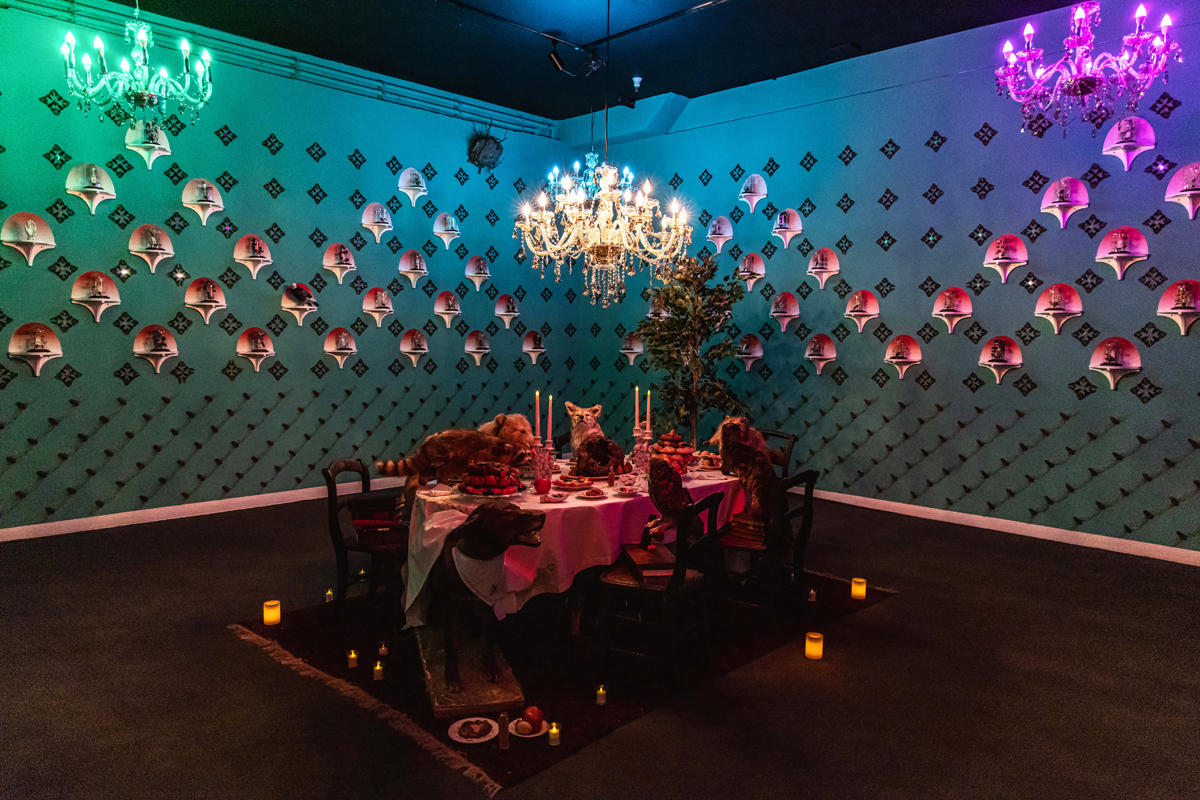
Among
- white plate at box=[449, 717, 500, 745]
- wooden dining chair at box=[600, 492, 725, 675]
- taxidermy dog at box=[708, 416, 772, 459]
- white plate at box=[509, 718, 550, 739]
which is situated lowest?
white plate at box=[449, 717, 500, 745]

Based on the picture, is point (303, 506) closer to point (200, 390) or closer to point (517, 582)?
point (200, 390)

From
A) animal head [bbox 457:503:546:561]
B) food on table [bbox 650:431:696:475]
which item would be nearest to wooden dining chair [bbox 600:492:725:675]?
animal head [bbox 457:503:546:561]

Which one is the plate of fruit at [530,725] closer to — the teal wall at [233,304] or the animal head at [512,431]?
the animal head at [512,431]

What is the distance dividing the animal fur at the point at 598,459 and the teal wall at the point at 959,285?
361 centimetres

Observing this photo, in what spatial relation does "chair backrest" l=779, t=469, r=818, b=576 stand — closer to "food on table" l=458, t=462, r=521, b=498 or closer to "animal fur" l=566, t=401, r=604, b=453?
"animal fur" l=566, t=401, r=604, b=453

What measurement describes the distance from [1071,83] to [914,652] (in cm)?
359

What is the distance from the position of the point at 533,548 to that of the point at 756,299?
4870 mm

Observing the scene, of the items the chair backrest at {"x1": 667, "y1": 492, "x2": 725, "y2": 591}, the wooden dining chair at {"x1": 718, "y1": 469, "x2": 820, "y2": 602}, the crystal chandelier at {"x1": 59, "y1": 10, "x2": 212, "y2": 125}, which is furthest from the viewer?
the crystal chandelier at {"x1": 59, "y1": 10, "x2": 212, "y2": 125}

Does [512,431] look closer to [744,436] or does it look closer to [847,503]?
[744,436]

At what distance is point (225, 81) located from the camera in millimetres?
6086

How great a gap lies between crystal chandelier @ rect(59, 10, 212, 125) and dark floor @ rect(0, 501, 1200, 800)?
3031mm

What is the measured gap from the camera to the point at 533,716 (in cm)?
274

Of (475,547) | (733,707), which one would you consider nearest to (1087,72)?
(733,707)

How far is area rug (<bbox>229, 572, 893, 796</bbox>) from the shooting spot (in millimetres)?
2672
